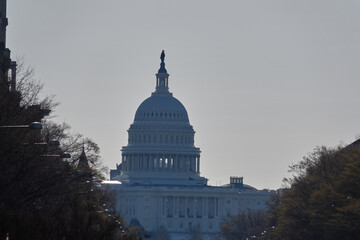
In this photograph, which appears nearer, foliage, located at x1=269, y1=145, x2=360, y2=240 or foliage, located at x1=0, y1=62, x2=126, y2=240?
foliage, located at x1=0, y1=62, x2=126, y2=240

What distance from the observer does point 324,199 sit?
12138 centimetres

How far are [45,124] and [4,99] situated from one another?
82.7 feet

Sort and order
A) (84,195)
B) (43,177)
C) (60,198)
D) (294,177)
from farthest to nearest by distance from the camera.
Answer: (294,177) → (84,195) → (60,198) → (43,177)

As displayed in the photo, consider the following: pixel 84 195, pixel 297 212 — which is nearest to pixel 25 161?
pixel 84 195

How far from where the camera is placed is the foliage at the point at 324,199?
112 m

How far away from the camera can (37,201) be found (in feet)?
277

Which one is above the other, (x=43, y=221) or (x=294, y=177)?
(x=294, y=177)

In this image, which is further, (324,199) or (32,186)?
(324,199)

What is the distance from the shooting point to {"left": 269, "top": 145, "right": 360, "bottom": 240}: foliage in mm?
112000

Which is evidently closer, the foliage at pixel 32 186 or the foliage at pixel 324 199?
the foliage at pixel 32 186

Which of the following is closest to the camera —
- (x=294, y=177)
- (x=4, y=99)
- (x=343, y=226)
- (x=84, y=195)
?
(x=4, y=99)

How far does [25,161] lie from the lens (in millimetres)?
76625

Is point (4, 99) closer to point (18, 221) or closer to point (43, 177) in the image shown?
point (43, 177)

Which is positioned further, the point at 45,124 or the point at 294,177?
the point at 294,177
